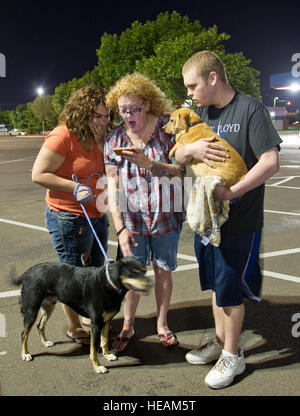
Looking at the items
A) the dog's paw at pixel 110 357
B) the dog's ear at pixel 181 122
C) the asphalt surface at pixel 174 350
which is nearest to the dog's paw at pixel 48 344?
the asphalt surface at pixel 174 350

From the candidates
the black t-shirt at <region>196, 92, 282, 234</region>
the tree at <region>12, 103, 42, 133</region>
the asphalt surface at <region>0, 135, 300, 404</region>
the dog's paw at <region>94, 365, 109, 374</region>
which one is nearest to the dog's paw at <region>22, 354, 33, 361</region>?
the asphalt surface at <region>0, 135, 300, 404</region>

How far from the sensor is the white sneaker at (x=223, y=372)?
9.65 feet

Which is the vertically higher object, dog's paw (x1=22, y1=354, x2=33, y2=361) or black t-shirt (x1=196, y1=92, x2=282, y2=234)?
black t-shirt (x1=196, y1=92, x2=282, y2=234)

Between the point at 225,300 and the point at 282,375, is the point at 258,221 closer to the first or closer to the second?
the point at 225,300

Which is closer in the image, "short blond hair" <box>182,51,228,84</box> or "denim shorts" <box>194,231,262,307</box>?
"short blond hair" <box>182,51,228,84</box>

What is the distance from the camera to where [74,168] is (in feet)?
10.8

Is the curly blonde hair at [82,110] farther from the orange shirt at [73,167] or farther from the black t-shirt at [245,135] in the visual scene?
the black t-shirt at [245,135]

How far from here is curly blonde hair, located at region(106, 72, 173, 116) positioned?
9.66 ft

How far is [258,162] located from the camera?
253 cm

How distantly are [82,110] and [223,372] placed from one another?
222 cm

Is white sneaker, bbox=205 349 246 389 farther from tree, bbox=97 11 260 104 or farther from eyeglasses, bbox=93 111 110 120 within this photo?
tree, bbox=97 11 260 104

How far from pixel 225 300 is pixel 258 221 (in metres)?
0.60

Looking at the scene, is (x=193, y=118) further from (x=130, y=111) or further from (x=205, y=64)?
(x=130, y=111)

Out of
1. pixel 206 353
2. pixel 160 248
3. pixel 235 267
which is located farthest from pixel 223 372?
pixel 160 248
